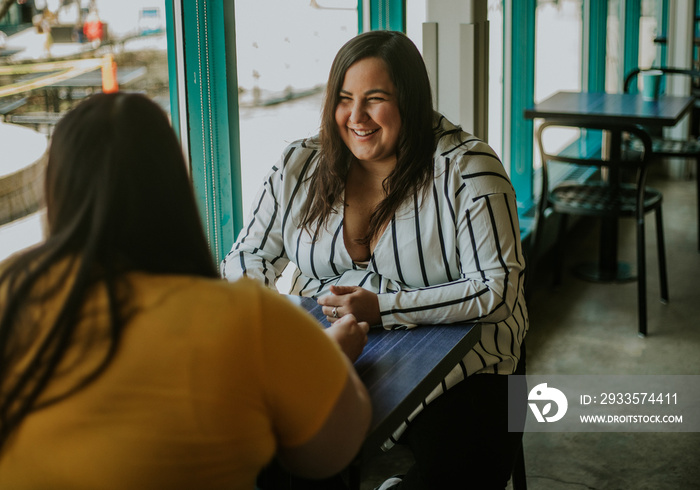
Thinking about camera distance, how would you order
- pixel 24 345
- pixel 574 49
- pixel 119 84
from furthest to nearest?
1. pixel 574 49
2. pixel 119 84
3. pixel 24 345

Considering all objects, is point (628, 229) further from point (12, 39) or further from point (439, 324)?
point (12, 39)

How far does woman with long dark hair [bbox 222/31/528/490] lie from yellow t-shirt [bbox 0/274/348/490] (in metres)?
0.69

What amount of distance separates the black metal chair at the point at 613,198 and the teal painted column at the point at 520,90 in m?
0.49

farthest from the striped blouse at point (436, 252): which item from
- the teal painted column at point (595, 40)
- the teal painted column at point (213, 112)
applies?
the teal painted column at point (595, 40)

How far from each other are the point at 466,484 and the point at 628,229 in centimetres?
379

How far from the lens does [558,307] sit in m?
3.87

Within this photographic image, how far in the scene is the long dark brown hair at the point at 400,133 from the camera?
75.0 inches

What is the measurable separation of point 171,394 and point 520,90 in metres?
3.75

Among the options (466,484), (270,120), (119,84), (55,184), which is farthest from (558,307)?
(55,184)

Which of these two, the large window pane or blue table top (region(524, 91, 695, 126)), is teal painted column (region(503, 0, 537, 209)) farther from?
the large window pane

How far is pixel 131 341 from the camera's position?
0.92 m

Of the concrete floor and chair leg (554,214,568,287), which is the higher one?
chair leg (554,214,568,287)

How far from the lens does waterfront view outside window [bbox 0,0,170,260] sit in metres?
1.68

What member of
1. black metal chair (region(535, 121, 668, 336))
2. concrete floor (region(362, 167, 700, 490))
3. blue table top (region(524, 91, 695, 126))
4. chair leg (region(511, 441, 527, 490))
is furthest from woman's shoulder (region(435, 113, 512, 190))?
blue table top (region(524, 91, 695, 126))
